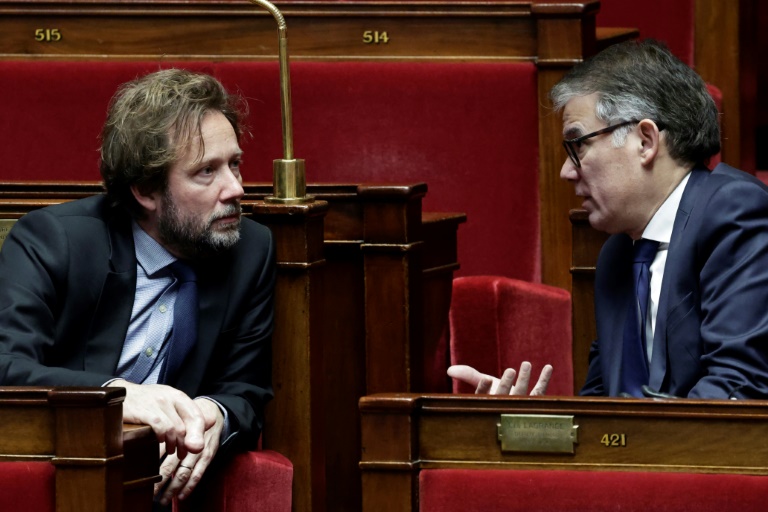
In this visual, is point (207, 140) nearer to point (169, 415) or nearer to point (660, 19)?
point (169, 415)

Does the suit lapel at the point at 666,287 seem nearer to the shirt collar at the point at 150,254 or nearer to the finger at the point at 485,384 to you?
the finger at the point at 485,384

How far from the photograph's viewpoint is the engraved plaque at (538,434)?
682 millimetres

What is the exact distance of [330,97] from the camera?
1.28 meters

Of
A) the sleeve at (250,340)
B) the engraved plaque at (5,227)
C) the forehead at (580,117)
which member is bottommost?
the sleeve at (250,340)

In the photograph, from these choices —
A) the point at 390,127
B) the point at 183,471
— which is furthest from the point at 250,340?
the point at 390,127

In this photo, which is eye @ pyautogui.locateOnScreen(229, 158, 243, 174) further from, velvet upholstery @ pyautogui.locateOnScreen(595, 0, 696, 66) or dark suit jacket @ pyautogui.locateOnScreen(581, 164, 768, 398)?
velvet upholstery @ pyautogui.locateOnScreen(595, 0, 696, 66)

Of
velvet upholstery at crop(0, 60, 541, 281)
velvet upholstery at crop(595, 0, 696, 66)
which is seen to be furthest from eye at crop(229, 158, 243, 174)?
velvet upholstery at crop(595, 0, 696, 66)

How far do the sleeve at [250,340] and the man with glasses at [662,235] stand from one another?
0.14 m

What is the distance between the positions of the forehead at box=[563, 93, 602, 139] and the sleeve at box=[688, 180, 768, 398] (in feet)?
0.36

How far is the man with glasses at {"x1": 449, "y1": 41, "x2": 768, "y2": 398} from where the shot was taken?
2.69 ft

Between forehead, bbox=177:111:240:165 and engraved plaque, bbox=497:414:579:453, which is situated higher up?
forehead, bbox=177:111:240:165

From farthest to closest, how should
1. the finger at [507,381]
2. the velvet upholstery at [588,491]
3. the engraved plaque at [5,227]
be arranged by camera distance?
1. the engraved plaque at [5,227]
2. the finger at [507,381]
3. the velvet upholstery at [588,491]

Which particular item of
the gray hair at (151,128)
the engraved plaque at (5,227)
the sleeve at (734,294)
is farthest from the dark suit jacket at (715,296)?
the engraved plaque at (5,227)

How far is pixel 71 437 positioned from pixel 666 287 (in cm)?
38
